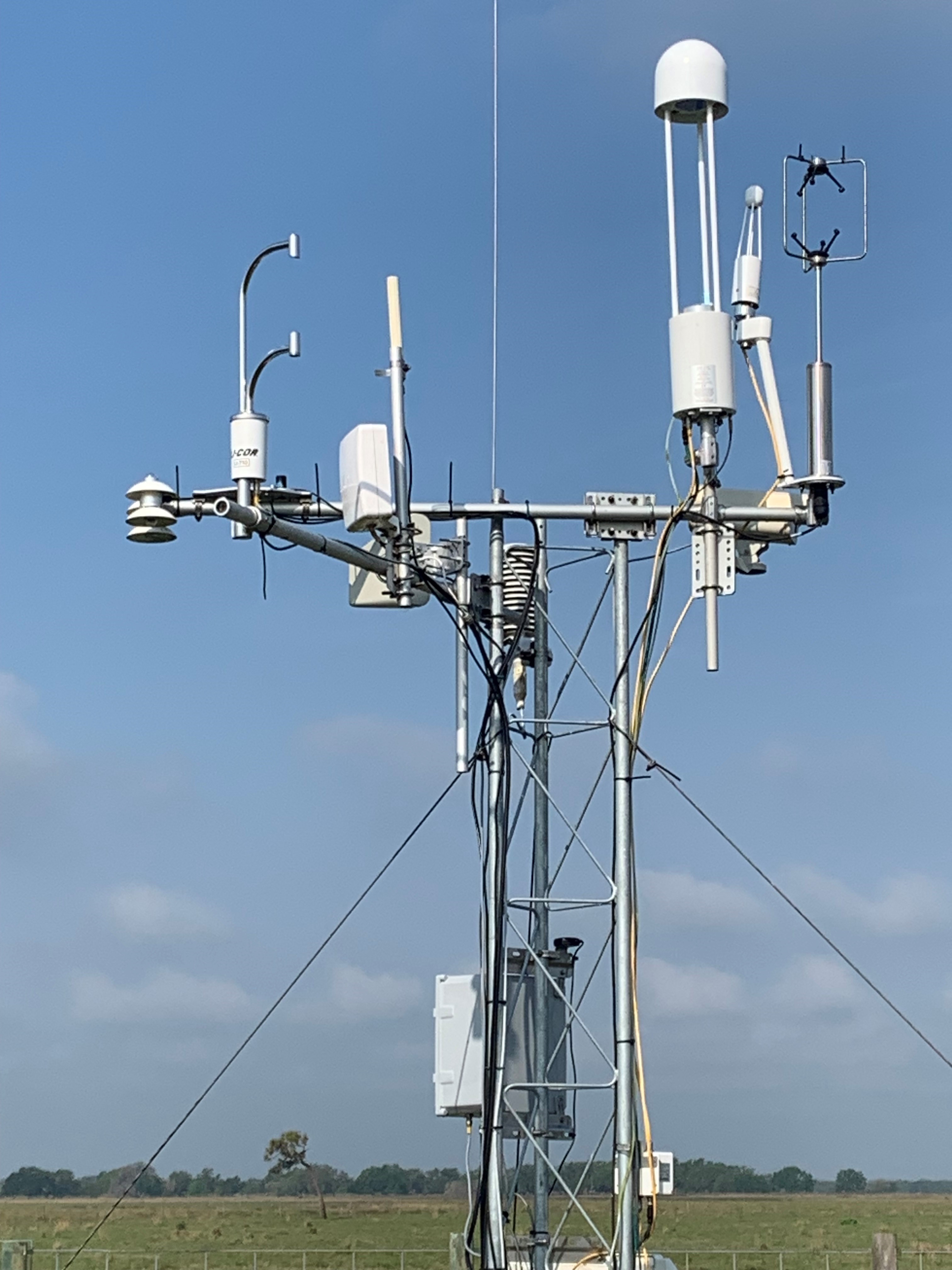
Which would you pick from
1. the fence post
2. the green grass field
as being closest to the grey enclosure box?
the fence post

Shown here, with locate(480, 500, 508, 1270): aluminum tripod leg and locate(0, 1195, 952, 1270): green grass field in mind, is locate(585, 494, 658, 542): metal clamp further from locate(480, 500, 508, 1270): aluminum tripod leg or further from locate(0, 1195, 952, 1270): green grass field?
locate(0, 1195, 952, 1270): green grass field

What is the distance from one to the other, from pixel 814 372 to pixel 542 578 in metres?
2.09

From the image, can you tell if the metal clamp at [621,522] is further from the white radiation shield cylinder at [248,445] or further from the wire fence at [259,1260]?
the wire fence at [259,1260]

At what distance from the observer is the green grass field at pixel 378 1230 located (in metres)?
43.0

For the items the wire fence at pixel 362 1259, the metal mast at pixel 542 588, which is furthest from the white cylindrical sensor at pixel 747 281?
the wire fence at pixel 362 1259

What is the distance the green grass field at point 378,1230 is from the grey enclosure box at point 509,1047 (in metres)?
26.7

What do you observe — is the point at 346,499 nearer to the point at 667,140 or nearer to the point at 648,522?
the point at 648,522

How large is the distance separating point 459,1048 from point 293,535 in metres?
3.27

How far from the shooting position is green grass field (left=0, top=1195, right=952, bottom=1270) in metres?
43.0

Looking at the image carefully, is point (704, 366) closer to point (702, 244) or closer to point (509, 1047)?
point (702, 244)

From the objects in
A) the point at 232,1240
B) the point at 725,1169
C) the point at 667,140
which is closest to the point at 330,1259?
the point at 232,1240

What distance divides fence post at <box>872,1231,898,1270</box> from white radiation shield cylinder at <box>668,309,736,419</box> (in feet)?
31.7

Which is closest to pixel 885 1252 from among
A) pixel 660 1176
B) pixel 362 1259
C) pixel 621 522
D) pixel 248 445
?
pixel 660 1176

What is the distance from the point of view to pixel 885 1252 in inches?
691
